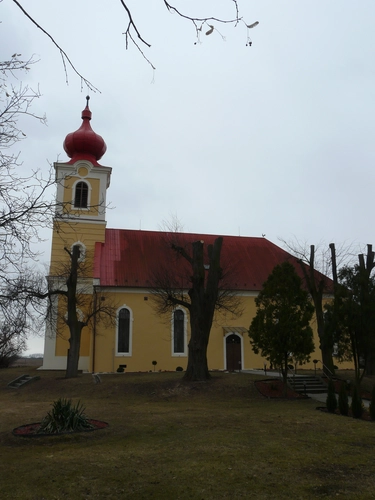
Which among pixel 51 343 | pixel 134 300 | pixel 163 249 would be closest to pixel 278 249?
pixel 163 249

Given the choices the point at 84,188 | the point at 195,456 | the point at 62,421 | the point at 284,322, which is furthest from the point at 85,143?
the point at 195,456

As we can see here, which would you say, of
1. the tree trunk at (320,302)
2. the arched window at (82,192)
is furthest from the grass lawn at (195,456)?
the arched window at (82,192)

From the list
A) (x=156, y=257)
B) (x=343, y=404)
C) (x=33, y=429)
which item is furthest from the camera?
(x=156, y=257)

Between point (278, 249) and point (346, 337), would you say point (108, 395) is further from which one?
point (278, 249)

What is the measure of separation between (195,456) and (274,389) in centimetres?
1215

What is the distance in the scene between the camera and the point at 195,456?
8.44 m

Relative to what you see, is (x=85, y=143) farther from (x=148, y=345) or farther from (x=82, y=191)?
(x=148, y=345)

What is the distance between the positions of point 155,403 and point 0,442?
326 inches

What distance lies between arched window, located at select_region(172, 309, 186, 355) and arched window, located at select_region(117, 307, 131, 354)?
3081 millimetres

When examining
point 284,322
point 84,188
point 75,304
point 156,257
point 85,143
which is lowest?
point 284,322

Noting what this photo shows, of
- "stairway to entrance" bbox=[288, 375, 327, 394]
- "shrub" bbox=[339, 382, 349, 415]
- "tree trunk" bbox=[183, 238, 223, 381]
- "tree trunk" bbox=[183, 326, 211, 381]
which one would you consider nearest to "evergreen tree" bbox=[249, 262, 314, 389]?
"stairway to entrance" bbox=[288, 375, 327, 394]

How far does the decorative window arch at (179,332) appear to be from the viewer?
31.0m

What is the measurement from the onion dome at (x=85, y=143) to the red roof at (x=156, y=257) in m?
5.99

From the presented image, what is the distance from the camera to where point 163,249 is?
34188mm
